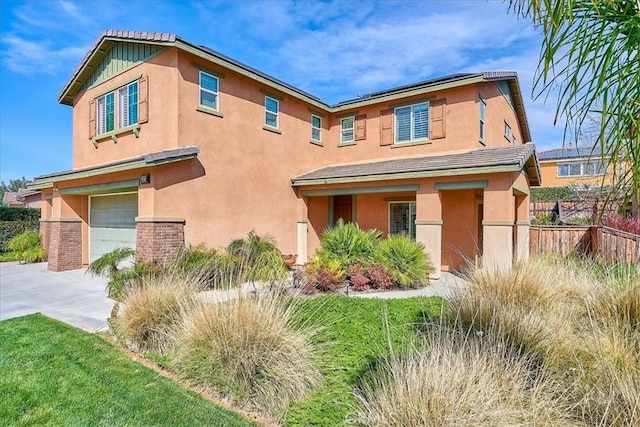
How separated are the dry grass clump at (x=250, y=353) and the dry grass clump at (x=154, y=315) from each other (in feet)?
2.53

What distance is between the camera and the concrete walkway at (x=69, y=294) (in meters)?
7.41

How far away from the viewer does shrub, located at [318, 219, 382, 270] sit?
39.5ft

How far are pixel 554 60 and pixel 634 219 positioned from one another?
16740mm

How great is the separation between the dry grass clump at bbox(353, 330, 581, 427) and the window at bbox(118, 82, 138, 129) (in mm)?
12890

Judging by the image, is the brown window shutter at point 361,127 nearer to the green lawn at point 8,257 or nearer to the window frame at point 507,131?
the window frame at point 507,131

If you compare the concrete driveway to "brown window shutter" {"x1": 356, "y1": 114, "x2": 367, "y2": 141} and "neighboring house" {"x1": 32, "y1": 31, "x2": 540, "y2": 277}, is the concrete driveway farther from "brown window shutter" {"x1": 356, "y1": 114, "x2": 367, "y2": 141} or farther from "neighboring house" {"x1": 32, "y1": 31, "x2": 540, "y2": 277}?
"brown window shutter" {"x1": 356, "y1": 114, "x2": 367, "y2": 141}

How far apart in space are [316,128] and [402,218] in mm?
6097

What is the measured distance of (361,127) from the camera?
17.0 metres

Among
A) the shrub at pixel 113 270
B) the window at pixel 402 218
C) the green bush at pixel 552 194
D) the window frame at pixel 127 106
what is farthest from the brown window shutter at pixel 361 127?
the green bush at pixel 552 194

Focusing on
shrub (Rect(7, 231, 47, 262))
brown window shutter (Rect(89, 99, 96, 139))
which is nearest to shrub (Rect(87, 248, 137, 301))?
brown window shutter (Rect(89, 99, 96, 139))

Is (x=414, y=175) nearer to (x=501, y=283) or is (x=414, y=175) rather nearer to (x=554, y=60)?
(x=501, y=283)

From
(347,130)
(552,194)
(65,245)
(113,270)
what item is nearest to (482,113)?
(347,130)

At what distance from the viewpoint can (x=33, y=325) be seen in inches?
279

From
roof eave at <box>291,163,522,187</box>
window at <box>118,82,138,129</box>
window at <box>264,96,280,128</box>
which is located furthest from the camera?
window at <box>264,96,280,128</box>
